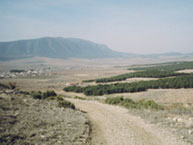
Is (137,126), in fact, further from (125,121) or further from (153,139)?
(153,139)

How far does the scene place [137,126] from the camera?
14.6 metres

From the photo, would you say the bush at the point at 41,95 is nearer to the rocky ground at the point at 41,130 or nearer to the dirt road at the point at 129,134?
the rocky ground at the point at 41,130

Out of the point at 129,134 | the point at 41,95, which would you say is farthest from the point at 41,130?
the point at 41,95

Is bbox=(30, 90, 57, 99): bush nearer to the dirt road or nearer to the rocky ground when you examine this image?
the rocky ground

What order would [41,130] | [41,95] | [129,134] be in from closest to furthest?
[41,130], [129,134], [41,95]

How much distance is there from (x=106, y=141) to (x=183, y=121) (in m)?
7.49

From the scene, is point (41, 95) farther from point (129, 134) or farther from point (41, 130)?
point (129, 134)

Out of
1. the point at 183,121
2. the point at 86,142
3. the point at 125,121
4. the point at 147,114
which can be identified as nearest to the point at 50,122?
the point at 86,142

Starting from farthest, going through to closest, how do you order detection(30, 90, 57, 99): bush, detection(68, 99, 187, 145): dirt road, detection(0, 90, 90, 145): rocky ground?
detection(30, 90, 57, 99): bush → detection(68, 99, 187, 145): dirt road → detection(0, 90, 90, 145): rocky ground

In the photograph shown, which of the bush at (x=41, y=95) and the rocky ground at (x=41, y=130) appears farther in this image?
the bush at (x=41, y=95)

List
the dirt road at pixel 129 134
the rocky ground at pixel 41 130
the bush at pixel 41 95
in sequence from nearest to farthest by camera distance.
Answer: the rocky ground at pixel 41 130 < the dirt road at pixel 129 134 < the bush at pixel 41 95

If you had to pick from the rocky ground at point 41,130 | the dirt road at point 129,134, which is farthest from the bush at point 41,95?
the dirt road at point 129,134

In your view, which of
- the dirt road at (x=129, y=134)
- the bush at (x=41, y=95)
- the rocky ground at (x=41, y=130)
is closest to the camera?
the rocky ground at (x=41, y=130)

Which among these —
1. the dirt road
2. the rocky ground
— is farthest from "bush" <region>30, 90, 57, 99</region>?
the dirt road
